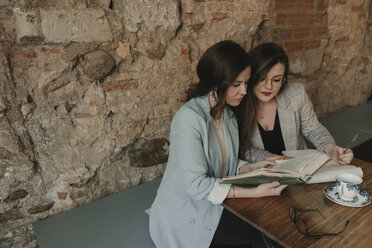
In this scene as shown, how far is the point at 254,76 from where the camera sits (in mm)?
1848

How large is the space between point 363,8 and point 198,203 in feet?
12.0

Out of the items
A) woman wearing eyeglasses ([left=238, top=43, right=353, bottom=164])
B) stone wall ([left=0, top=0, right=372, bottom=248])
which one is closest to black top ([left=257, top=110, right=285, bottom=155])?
woman wearing eyeglasses ([left=238, top=43, right=353, bottom=164])

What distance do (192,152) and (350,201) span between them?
0.74 m

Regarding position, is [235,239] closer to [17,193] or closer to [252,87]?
[252,87]

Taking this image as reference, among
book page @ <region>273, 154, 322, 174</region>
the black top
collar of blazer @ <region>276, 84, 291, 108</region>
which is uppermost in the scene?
collar of blazer @ <region>276, 84, 291, 108</region>

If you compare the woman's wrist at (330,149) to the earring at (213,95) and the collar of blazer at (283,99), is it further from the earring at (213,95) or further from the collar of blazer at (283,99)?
the earring at (213,95)

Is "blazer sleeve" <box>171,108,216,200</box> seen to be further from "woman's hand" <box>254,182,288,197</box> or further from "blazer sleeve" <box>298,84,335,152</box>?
"blazer sleeve" <box>298,84,335,152</box>

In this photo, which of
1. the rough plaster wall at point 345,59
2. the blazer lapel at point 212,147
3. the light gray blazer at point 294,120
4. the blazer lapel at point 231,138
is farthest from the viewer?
the rough plaster wall at point 345,59

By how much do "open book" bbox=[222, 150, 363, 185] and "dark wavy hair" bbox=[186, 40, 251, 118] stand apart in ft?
1.57

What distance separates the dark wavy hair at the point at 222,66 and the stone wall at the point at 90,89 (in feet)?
1.80

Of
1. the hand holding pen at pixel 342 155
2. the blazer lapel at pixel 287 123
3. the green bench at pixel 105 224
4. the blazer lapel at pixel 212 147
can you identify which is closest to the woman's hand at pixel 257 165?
the blazer lapel at pixel 212 147

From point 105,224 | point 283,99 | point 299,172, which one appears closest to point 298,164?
point 299,172

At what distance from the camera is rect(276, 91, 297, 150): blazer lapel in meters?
1.97

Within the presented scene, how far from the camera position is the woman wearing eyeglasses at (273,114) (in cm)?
183
